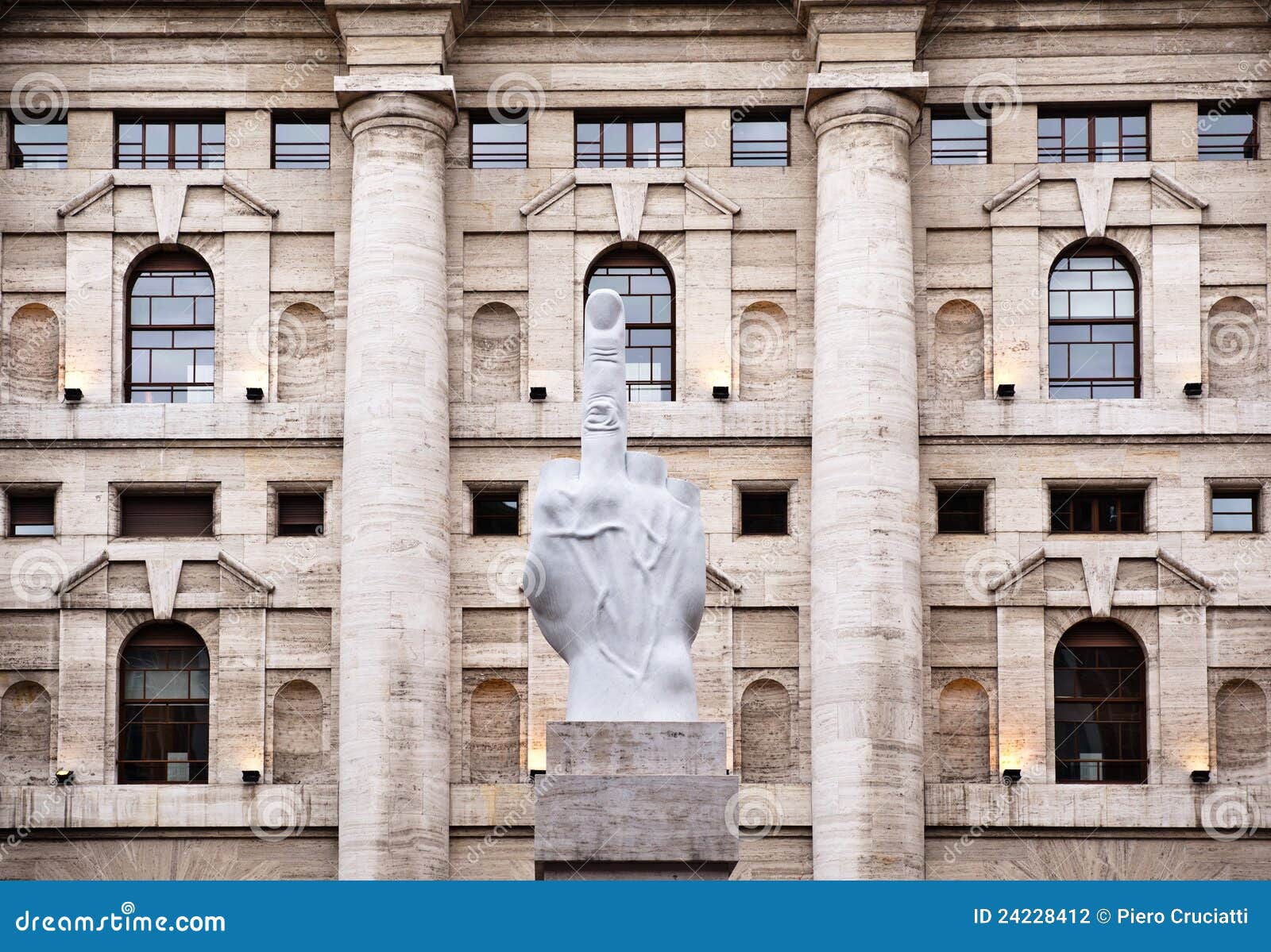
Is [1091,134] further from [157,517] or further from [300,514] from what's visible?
[157,517]

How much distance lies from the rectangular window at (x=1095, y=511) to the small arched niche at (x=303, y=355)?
1172cm

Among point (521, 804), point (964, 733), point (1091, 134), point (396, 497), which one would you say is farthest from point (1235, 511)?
point (396, 497)

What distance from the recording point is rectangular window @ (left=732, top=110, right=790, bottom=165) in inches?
1694

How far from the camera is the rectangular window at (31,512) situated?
41.9 meters

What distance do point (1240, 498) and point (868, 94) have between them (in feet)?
28.8

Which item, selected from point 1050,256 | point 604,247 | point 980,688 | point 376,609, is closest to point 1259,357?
point 1050,256

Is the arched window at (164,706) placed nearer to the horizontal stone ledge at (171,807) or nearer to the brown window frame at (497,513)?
the horizontal stone ledge at (171,807)

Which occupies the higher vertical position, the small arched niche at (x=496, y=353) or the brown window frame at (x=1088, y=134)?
the brown window frame at (x=1088, y=134)

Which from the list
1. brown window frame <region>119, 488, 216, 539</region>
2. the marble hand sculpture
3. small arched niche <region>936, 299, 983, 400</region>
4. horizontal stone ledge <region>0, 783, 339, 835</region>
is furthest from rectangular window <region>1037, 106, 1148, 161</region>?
the marble hand sculpture

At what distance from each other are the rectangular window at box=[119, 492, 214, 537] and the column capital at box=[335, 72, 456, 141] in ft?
21.6

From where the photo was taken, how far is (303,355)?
42.4 metres

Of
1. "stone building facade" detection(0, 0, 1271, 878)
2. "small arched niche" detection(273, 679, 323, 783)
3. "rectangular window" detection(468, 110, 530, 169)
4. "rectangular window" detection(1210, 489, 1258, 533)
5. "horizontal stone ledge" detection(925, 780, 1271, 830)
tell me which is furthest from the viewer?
"rectangular window" detection(468, 110, 530, 169)

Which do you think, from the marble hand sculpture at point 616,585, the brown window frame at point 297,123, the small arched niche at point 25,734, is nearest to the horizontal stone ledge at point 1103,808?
the small arched niche at point 25,734

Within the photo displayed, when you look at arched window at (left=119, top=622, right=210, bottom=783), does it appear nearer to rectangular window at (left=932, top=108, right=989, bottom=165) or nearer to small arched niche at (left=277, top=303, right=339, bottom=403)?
small arched niche at (left=277, top=303, right=339, bottom=403)
